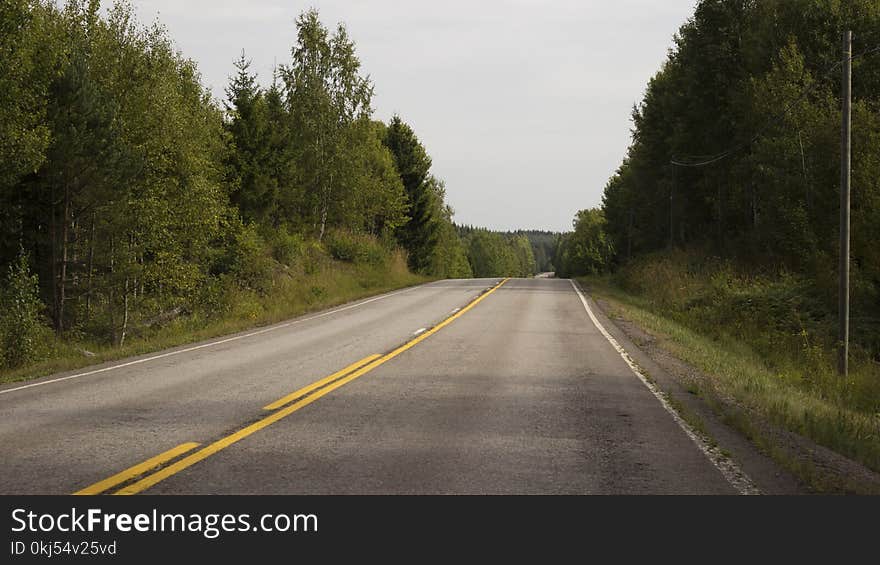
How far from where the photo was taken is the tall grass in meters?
8.59

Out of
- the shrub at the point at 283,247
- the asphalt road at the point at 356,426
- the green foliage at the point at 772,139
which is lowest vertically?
the asphalt road at the point at 356,426

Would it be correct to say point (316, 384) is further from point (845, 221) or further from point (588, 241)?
point (588, 241)

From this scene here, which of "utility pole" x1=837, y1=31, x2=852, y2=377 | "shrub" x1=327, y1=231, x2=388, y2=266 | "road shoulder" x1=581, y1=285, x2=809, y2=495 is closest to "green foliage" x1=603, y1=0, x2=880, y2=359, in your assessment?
"utility pole" x1=837, y1=31, x2=852, y2=377

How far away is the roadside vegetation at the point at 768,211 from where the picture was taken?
44.2 feet

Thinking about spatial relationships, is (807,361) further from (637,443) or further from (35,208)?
(35,208)

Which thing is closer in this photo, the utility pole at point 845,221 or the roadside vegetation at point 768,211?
the roadside vegetation at point 768,211

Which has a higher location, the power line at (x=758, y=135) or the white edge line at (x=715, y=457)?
the power line at (x=758, y=135)

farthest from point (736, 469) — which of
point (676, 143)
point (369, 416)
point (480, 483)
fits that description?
point (676, 143)

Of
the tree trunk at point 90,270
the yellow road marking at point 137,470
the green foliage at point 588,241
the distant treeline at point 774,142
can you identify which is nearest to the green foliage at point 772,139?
the distant treeline at point 774,142

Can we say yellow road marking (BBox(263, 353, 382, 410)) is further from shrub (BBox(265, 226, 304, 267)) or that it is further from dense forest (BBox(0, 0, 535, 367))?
shrub (BBox(265, 226, 304, 267))

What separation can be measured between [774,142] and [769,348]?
12600 millimetres

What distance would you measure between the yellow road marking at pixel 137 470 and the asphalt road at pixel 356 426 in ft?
0.08

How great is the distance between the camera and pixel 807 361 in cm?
1642

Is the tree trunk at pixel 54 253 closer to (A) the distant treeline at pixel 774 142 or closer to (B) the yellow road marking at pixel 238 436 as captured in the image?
(B) the yellow road marking at pixel 238 436
